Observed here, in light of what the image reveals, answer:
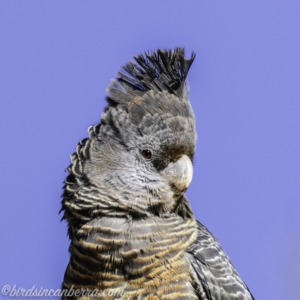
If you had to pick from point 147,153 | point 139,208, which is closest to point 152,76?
point 147,153

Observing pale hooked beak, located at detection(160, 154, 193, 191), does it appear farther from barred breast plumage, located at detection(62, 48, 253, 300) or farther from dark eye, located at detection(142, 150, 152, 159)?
dark eye, located at detection(142, 150, 152, 159)

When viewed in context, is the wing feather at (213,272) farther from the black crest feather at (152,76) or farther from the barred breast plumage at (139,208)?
the black crest feather at (152,76)

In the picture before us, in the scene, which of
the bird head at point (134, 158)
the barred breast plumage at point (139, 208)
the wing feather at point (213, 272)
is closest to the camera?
the barred breast plumage at point (139, 208)

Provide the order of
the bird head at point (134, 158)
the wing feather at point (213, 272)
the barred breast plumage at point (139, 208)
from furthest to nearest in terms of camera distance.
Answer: the bird head at point (134, 158)
the wing feather at point (213, 272)
the barred breast plumage at point (139, 208)

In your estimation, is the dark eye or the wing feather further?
the dark eye

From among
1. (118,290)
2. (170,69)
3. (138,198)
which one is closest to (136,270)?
(118,290)

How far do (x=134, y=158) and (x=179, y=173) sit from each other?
1.77 ft

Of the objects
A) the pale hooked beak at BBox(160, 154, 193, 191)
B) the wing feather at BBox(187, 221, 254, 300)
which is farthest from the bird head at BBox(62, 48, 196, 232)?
the wing feather at BBox(187, 221, 254, 300)

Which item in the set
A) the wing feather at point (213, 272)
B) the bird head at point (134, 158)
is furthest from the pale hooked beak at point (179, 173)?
the wing feather at point (213, 272)

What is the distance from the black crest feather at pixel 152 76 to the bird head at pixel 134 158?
0.02 m

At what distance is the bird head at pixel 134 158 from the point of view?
6496 mm

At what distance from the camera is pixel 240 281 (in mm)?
6746

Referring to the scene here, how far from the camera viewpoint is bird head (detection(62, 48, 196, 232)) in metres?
6.50

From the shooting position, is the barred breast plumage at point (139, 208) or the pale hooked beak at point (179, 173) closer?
the barred breast plumage at point (139, 208)
